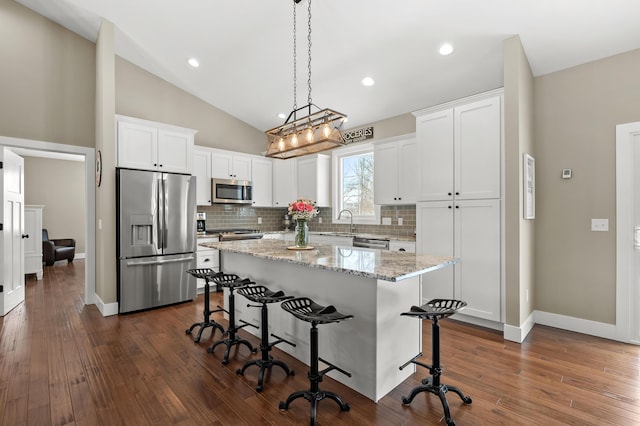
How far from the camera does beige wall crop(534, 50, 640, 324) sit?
10.3ft

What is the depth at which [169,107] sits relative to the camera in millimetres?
5234

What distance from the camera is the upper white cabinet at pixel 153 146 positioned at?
4117 millimetres

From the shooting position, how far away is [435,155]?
12.3 feet

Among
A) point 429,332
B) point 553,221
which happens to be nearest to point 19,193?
point 429,332

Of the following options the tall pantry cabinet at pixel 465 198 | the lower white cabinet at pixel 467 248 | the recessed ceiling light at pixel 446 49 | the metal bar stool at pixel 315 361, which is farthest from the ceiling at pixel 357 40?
the metal bar stool at pixel 315 361

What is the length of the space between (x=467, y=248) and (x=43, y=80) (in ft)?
18.5

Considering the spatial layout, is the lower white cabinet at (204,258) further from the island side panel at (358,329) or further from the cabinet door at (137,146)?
the island side panel at (358,329)

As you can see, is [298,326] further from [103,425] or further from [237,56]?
[237,56]

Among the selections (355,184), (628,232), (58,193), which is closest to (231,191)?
(355,184)

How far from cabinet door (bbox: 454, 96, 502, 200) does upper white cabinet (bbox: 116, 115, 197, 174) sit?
3.70 m

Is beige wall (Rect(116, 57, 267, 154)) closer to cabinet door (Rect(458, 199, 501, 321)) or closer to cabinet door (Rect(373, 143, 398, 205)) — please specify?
cabinet door (Rect(373, 143, 398, 205))

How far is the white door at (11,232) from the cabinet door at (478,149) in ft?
17.7

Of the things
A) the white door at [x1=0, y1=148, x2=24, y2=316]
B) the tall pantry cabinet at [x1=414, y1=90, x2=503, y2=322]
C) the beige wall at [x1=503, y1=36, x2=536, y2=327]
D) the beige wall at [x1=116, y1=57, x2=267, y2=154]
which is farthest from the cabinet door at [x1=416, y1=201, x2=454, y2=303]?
the white door at [x1=0, y1=148, x2=24, y2=316]

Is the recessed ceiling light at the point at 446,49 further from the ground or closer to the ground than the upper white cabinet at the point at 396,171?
further from the ground
